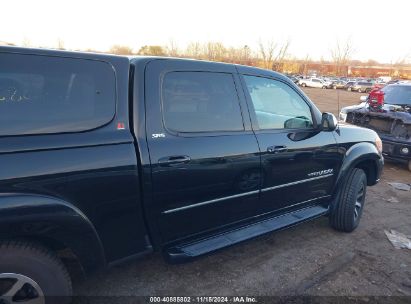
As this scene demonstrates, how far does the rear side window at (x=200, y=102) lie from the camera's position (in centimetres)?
→ 235

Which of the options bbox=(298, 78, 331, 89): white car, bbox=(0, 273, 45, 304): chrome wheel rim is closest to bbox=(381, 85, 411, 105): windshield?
bbox=(0, 273, 45, 304): chrome wheel rim

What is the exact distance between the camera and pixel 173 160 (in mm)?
2236

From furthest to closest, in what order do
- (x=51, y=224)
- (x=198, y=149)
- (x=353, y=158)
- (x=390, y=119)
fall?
1. (x=390, y=119)
2. (x=353, y=158)
3. (x=198, y=149)
4. (x=51, y=224)

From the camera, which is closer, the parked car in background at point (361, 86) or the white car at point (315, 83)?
the parked car in background at point (361, 86)

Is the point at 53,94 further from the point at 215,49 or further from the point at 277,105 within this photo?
the point at 215,49

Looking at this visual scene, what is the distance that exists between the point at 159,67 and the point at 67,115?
2.46ft

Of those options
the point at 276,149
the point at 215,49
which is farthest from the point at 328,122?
the point at 215,49

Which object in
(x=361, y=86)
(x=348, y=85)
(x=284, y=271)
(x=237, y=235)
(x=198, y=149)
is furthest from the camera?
(x=348, y=85)

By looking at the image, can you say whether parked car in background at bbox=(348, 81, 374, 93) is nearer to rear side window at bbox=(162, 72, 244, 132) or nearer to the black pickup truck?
the black pickup truck

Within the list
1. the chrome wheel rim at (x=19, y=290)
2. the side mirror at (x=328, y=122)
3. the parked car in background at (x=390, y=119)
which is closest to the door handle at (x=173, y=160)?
the chrome wheel rim at (x=19, y=290)

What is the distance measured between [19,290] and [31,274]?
12 centimetres

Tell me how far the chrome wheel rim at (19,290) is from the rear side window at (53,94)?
0.83m

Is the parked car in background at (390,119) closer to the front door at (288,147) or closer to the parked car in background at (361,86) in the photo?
the front door at (288,147)

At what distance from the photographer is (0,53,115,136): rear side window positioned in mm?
1764
